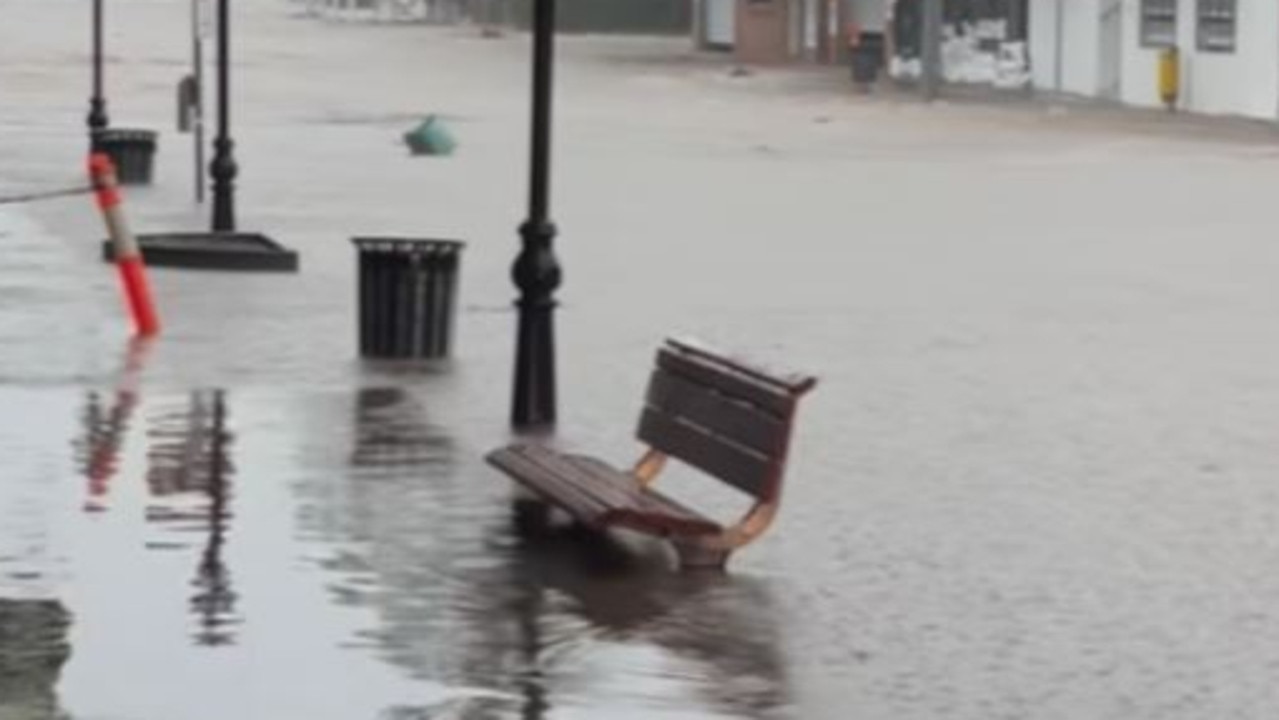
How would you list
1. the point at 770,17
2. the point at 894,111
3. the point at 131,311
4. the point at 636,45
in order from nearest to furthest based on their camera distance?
1. the point at 131,311
2. the point at 894,111
3. the point at 770,17
4. the point at 636,45

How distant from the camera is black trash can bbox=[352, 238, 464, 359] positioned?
19.2 meters

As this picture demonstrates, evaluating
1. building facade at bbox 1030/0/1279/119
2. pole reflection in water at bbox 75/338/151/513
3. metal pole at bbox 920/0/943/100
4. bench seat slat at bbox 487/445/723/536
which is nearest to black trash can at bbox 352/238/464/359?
pole reflection in water at bbox 75/338/151/513

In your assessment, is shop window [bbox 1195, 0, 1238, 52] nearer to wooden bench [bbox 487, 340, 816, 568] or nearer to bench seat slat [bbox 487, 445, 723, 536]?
bench seat slat [bbox 487, 445, 723, 536]

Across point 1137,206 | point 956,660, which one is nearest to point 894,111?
point 1137,206

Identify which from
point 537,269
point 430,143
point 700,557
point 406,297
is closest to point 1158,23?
point 430,143

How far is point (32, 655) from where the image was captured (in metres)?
10.4

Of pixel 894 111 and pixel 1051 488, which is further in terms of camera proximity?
pixel 894 111

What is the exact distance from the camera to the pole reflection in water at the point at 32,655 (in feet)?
31.5

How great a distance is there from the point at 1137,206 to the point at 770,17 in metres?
55.6

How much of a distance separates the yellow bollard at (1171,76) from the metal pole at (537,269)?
4858 cm

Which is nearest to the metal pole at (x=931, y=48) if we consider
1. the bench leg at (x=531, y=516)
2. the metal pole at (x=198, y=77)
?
the metal pole at (x=198, y=77)

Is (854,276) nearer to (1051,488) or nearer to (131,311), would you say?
(131,311)

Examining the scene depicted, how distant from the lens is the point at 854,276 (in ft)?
90.0

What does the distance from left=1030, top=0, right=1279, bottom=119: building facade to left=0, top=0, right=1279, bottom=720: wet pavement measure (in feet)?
77.3
